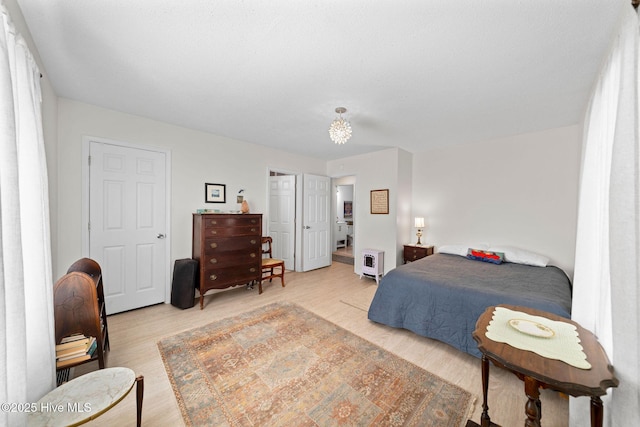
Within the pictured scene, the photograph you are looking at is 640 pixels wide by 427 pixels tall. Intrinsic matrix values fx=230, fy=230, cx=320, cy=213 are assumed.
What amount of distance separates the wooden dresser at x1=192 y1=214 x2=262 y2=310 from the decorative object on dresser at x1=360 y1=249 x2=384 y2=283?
1.93 meters

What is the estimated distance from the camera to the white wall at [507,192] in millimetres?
3176

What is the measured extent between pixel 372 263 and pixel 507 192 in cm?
243

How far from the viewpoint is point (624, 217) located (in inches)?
37.6

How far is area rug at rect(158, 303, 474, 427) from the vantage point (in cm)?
148

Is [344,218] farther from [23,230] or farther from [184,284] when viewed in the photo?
[23,230]

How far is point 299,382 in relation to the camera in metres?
1.76

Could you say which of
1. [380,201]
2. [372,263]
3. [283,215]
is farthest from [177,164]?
[372,263]

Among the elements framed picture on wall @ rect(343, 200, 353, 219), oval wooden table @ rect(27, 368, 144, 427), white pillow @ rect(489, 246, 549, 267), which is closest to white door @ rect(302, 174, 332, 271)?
framed picture on wall @ rect(343, 200, 353, 219)

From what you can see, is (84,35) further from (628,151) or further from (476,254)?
(476,254)

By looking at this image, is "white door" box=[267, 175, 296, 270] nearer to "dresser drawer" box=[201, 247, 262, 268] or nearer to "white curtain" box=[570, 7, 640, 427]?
"dresser drawer" box=[201, 247, 262, 268]

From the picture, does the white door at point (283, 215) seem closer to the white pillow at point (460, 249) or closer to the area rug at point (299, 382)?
the area rug at point (299, 382)

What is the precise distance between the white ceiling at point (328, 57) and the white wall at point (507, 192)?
572 millimetres

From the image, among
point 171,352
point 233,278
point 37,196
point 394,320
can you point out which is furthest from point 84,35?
point 394,320

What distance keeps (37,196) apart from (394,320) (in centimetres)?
293
